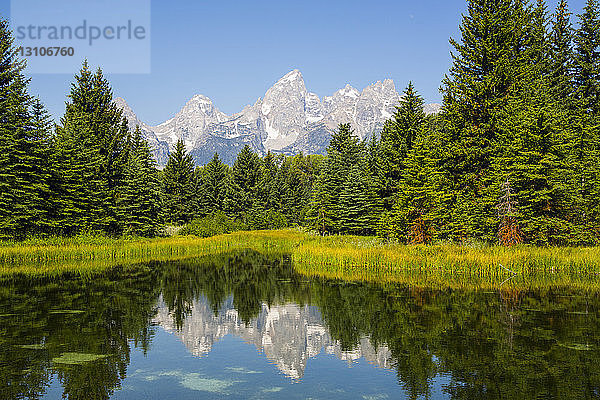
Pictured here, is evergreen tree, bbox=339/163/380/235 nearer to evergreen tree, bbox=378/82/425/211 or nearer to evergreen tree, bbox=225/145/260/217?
evergreen tree, bbox=378/82/425/211

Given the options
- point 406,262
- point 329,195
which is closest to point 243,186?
point 329,195

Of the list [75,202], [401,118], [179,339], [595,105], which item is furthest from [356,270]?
[595,105]

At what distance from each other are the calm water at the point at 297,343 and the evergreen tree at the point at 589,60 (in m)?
31.7

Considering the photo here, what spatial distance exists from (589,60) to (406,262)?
109 ft

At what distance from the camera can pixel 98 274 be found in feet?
88.0

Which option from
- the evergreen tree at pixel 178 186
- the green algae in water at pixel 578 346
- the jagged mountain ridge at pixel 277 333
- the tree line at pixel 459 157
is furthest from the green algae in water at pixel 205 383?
the evergreen tree at pixel 178 186

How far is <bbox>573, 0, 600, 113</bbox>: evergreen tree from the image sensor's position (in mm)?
41469

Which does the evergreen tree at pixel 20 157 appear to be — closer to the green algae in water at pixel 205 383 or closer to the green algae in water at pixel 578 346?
the green algae in water at pixel 205 383

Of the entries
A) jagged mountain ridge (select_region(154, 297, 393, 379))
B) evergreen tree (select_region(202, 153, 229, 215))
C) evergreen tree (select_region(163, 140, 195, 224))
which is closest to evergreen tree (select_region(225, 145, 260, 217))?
evergreen tree (select_region(202, 153, 229, 215))

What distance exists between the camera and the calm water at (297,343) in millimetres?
9609

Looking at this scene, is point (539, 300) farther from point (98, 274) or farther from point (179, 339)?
point (98, 274)

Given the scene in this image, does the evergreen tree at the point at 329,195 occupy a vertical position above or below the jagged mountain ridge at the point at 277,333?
above

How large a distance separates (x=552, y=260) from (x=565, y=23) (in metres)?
32.8

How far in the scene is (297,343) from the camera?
13.8 m
